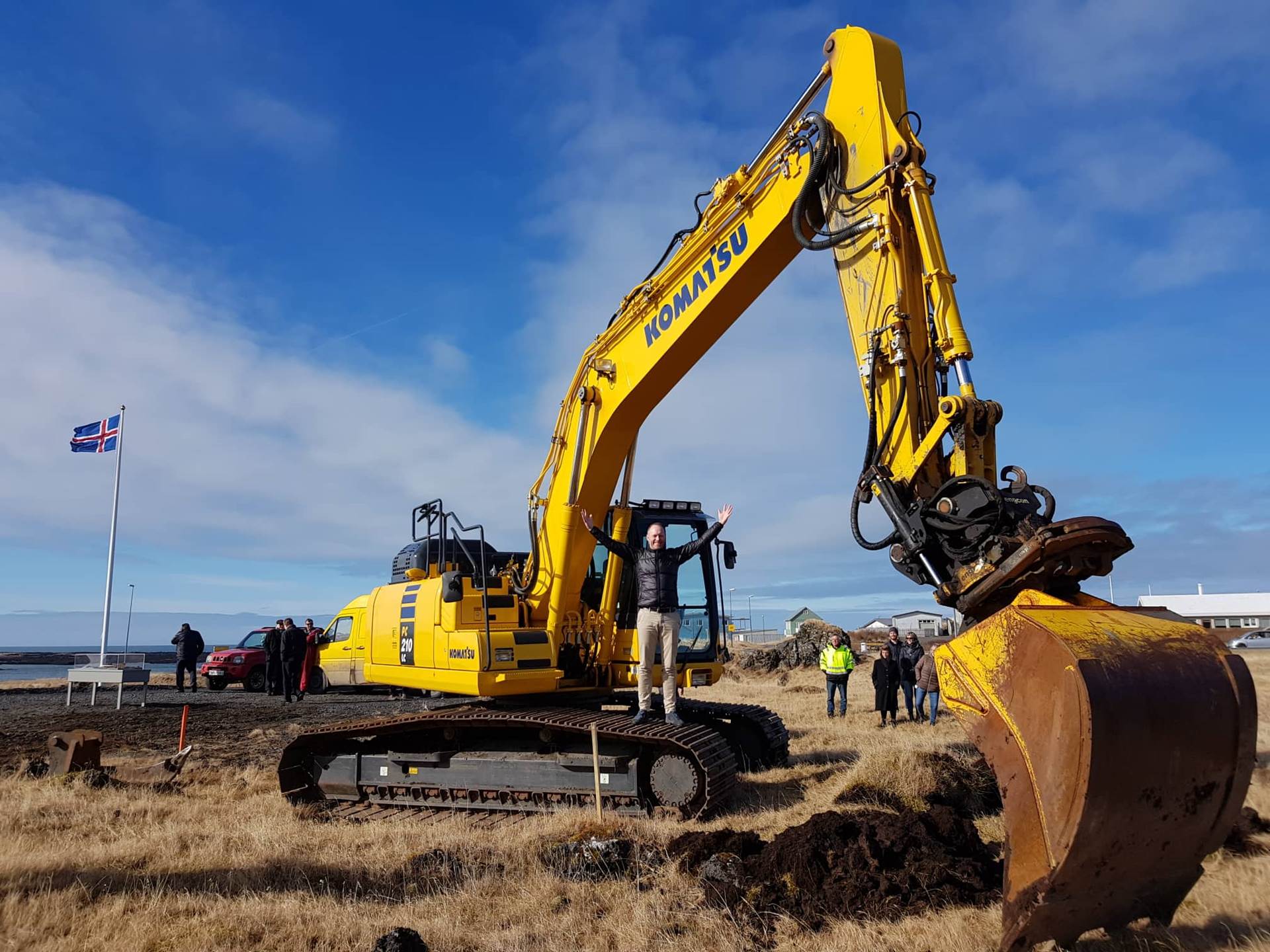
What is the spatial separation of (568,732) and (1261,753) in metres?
8.08

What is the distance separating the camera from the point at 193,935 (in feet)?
15.5

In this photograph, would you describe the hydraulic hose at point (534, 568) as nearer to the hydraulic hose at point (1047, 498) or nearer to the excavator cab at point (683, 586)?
the excavator cab at point (683, 586)

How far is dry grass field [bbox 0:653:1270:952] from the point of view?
465cm

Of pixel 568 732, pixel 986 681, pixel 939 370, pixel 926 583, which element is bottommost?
pixel 568 732

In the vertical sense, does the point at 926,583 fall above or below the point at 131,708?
above

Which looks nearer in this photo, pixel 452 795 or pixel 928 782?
pixel 928 782

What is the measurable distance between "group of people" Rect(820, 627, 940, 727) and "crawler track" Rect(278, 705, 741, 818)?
603 centimetres

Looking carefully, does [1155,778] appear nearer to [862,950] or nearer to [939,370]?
[862,950]

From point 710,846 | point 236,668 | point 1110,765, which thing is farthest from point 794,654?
point 1110,765

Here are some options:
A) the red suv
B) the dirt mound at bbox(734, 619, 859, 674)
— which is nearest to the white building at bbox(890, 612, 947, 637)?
the dirt mound at bbox(734, 619, 859, 674)

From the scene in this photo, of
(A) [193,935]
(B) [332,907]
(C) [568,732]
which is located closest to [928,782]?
(C) [568,732]

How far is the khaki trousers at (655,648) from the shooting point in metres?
8.33

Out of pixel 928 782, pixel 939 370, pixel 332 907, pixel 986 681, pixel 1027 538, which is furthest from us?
pixel 928 782

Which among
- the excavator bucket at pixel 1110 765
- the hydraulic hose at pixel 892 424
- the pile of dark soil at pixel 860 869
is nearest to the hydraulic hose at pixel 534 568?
the pile of dark soil at pixel 860 869
